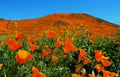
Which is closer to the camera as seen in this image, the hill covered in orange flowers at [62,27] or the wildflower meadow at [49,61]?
the wildflower meadow at [49,61]

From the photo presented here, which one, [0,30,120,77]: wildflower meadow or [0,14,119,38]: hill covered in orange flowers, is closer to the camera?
[0,30,120,77]: wildflower meadow

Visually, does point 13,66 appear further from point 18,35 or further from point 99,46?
point 99,46

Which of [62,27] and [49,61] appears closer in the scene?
[49,61]

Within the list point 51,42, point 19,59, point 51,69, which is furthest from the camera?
point 51,42

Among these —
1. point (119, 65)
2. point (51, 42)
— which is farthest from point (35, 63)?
point (51, 42)

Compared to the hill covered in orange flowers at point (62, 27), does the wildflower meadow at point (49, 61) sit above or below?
below

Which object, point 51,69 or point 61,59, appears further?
point 61,59

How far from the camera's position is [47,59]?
4883 mm

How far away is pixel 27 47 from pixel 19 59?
6.89ft

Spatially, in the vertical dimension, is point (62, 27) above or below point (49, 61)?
above

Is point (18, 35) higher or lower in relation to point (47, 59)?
higher

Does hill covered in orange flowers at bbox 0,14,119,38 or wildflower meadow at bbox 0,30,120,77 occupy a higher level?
hill covered in orange flowers at bbox 0,14,119,38

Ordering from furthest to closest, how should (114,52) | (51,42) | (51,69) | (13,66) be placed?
(51,42) < (114,52) < (51,69) < (13,66)

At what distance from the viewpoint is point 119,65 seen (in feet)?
18.5
